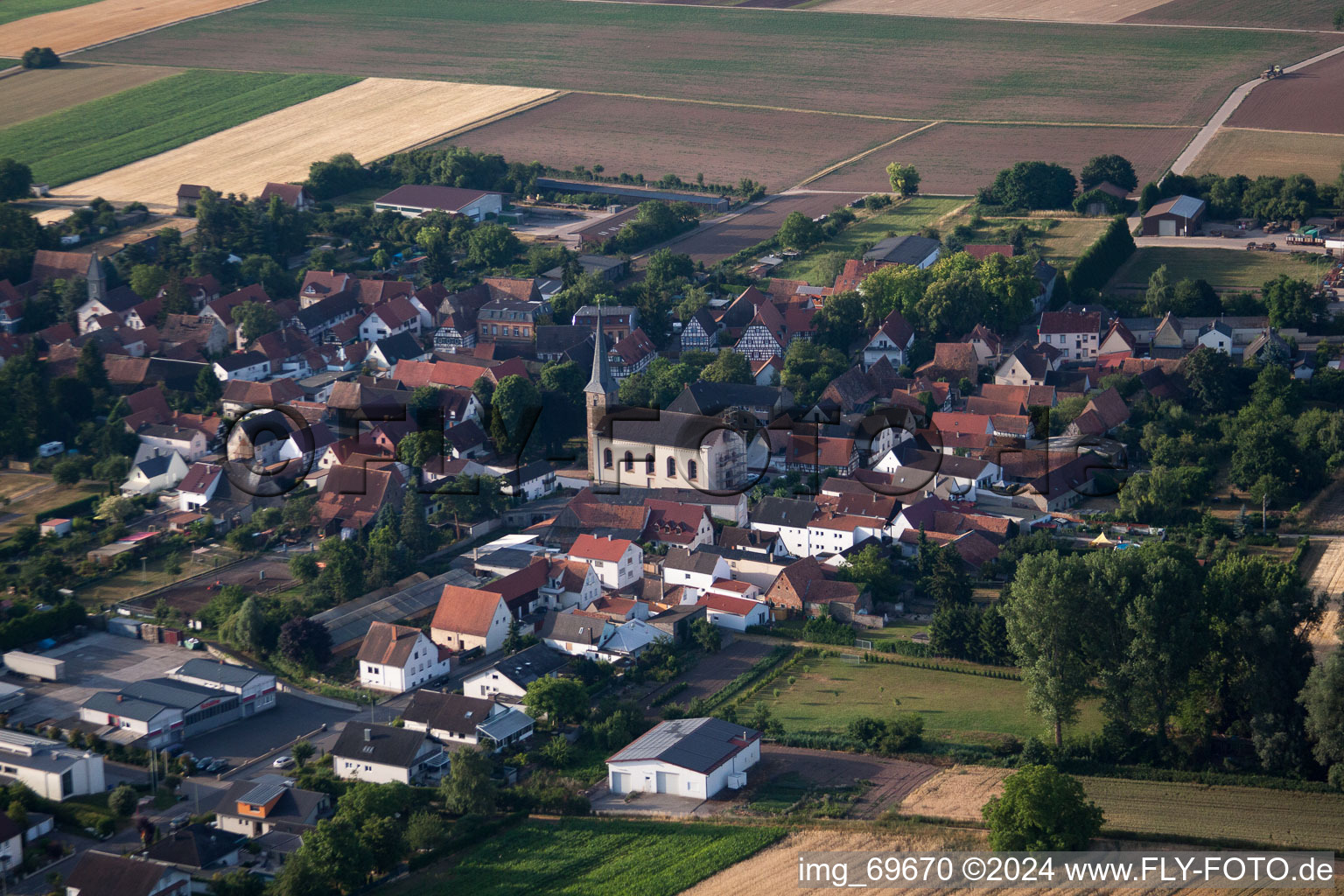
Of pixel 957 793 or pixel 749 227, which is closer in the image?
pixel 957 793

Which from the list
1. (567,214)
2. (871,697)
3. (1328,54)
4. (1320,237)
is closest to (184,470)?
(871,697)

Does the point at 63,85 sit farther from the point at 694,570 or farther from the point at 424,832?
the point at 424,832

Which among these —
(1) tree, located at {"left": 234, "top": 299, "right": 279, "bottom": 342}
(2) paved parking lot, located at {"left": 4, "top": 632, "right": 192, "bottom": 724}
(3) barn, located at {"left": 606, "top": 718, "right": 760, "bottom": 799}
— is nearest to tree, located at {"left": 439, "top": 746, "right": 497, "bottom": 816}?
(3) barn, located at {"left": 606, "top": 718, "right": 760, "bottom": 799}

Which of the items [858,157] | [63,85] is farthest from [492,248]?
[63,85]

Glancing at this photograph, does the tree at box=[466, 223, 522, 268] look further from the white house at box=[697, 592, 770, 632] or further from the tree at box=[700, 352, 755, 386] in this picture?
the white house at box=[697, 592, 770, 632]

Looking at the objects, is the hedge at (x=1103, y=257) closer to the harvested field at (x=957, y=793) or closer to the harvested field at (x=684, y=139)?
the harvested field at (x=684, y=139)
